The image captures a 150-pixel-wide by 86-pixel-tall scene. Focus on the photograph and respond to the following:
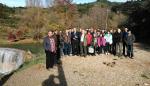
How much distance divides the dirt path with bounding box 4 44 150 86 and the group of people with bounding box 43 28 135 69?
70 centimetres

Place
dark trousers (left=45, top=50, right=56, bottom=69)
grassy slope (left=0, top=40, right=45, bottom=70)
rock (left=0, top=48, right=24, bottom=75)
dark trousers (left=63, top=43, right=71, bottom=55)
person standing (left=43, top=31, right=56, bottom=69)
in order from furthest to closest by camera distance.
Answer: rock (left=0, top=48, right=24, bottom=75) → grassy slope (left=0, top=40, right=45, bottom=70) → dark trousers (left=63, top=43, right=71, bottom=55) → dark trousers (left=45, top=50, right=56, bottom=69) → person standing (left=43, top=31, right=56, bottom=69)

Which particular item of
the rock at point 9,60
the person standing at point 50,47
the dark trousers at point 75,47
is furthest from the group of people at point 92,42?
the rock at point 9,60

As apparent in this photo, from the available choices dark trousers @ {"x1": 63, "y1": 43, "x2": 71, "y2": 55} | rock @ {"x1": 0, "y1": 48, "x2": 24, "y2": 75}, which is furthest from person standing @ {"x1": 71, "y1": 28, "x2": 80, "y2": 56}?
rock @ {"x1": 0, "y1": 48, "x2": 24, "y2": 75}

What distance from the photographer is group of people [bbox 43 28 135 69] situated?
962 inches

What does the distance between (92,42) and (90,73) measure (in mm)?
5415

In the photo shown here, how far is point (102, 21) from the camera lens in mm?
67500

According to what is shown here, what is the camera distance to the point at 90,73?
20109 mm

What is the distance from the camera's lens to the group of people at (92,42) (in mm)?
24438

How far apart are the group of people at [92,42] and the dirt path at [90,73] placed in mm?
697

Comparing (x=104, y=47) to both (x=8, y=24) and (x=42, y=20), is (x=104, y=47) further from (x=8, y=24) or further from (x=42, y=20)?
(x=8, y=24)

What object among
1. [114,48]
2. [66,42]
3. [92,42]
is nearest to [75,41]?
[66,42]

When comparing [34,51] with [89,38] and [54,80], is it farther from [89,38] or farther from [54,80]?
[54,80]

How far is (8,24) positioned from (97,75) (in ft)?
295

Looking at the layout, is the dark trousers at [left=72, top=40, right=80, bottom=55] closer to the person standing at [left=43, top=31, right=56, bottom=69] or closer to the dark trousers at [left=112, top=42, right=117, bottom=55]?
the dark trousers at [left=112, top=42, right=117, bottom=55]
